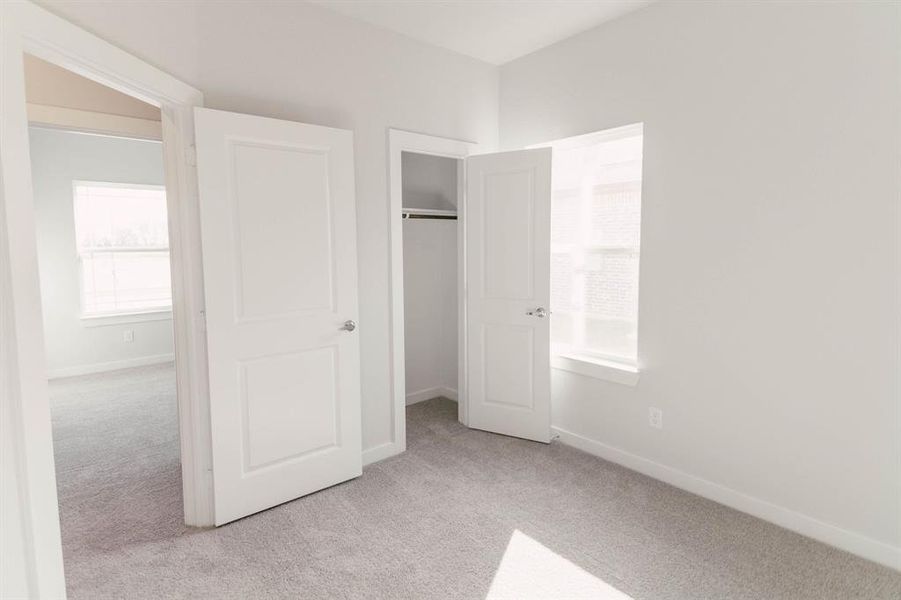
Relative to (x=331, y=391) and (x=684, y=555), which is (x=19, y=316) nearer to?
(x=331, y=391)

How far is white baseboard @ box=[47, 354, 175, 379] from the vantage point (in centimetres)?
529

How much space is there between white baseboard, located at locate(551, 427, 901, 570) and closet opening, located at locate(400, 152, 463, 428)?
4.90 feet

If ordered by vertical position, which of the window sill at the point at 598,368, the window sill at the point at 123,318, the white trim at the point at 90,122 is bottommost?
the window sill at the point at 598,368

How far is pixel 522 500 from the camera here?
267 cm

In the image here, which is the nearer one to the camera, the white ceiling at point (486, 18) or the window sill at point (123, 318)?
the white ceiling at point (486, 18)

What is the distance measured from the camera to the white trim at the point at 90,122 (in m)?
2.98

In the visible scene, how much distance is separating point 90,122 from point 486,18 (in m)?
2.63

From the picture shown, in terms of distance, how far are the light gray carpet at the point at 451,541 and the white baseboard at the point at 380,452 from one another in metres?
0.06

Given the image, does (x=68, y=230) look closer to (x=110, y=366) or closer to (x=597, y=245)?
(x=110, y=366)

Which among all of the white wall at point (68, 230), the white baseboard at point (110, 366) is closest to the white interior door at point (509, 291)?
the white baseboard at point (110, 366)

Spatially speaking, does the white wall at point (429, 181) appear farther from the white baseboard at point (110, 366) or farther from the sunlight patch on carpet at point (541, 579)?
the white baseboard at point (110, 366)

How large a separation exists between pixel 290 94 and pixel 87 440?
3004mm

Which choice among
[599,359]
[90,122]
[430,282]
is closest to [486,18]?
[430,282]

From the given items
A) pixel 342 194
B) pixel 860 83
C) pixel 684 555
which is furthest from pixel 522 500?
pixel 860 83
